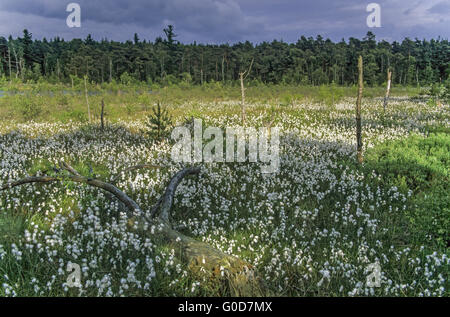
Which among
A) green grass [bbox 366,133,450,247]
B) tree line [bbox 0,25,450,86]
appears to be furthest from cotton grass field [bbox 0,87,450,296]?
tree line [bbox 0,25,450,86]

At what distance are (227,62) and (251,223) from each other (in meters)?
86.0

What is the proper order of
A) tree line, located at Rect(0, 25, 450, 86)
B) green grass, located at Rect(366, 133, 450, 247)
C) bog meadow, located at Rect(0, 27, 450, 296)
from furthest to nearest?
tree line, located at Rect(0, 25, 450, 86)
green grass, located at Rect(366, 133, 450, 247)
bog meadow, located at Rect(0, 27, 450, 296)

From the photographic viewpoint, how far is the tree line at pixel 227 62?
70812mm

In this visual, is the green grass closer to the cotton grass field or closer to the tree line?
the cotton grass field

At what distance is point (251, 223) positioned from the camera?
6383 mm

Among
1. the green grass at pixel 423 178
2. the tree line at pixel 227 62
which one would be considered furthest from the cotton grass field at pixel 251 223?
the tree line at pixel 227 62

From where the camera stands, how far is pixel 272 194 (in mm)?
7730

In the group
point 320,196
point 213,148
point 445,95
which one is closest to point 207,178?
point 320,196

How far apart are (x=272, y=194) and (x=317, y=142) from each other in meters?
8.03

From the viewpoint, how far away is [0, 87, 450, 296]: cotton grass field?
160 inches

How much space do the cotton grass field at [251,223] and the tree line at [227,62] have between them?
189 ft

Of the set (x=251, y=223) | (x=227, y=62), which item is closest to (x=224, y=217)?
(x=251, y=223)

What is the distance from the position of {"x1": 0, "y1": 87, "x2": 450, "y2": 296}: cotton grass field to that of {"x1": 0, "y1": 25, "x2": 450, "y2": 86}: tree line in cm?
5752
